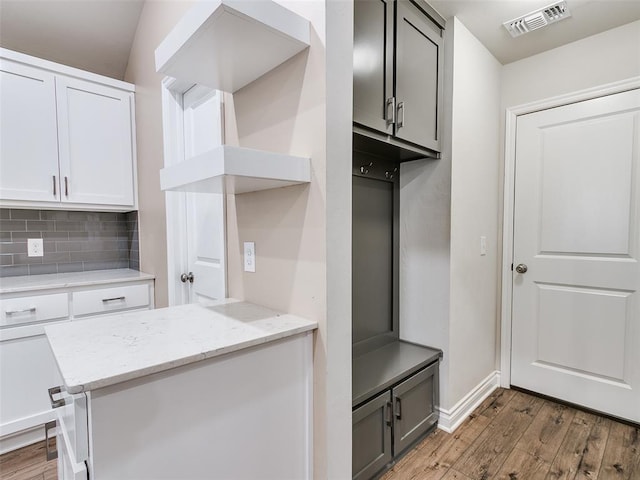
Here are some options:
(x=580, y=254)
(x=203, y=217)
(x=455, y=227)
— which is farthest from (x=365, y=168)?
(x=580, y=254)

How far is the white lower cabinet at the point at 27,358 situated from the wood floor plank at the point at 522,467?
2.37 metres

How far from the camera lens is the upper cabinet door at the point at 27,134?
2027mm

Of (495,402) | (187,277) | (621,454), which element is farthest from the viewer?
(495,402)

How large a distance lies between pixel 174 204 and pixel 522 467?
239 centimetres

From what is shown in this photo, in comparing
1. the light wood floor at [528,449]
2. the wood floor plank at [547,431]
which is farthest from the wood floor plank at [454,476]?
the wood floor plank at [547,431]

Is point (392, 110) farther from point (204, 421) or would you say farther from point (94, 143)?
point (94, 143)

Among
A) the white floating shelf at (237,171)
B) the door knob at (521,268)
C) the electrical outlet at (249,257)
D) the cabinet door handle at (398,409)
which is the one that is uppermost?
the white floating shelf at (237,171)

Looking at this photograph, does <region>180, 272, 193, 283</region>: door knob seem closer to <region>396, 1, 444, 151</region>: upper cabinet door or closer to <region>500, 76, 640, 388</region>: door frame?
<region>396, 1, 444, 151</region>: upper cabinet door

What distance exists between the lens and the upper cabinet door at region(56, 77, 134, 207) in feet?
7.40

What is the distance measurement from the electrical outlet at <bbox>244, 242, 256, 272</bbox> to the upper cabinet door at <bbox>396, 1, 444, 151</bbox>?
2.96 feet

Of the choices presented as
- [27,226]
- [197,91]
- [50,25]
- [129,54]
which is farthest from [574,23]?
[27,226]

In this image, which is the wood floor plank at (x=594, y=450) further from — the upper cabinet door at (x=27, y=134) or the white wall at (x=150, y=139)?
the upper cabinet door at (x=27, y=134)

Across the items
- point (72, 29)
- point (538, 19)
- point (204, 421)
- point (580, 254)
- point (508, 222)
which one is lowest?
point (204, 421)

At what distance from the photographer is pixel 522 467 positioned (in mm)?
1686
